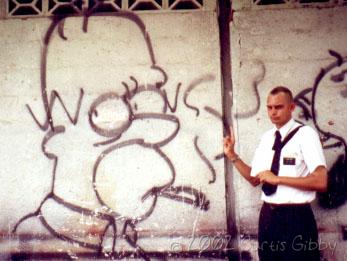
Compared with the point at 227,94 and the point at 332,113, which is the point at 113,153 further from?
the point at 332,113

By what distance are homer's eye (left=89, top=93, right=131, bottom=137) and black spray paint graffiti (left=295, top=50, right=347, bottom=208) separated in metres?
1.63

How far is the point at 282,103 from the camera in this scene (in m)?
3.54

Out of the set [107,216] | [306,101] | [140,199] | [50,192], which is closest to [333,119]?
[306,101]

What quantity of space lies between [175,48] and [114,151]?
3.75 ft

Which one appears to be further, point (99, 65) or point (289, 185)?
point (99, 65)

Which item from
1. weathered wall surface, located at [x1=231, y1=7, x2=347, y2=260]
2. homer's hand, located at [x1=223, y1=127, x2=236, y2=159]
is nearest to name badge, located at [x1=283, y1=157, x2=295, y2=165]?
homer's hand, located at [x1=223, y1=127, x2=236, y2=159]

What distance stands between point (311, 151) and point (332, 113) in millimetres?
1059

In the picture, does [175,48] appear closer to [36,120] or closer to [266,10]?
[266,10]

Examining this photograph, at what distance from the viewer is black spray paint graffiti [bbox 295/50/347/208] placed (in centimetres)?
421

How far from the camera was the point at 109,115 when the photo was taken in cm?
436

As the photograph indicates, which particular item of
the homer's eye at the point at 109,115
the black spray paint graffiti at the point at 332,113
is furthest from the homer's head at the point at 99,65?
the black spray paint graffiti at the point at 332,113

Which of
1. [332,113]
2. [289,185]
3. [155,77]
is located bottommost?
[289,185]

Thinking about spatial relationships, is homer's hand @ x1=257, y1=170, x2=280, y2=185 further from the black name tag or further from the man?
the black name tag

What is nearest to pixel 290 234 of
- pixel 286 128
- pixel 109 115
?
pixel 286 128
